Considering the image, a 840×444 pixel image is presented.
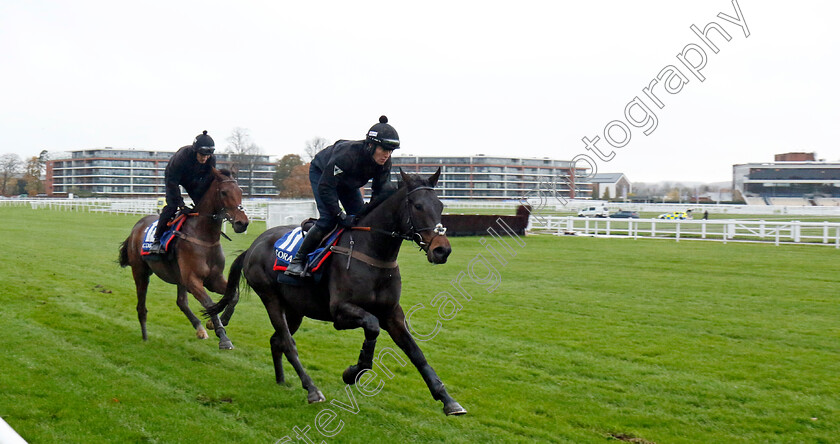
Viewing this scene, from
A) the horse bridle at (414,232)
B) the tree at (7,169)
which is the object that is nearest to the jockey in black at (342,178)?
the horse bridle at (414,232)

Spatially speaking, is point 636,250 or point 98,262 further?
point 636,250

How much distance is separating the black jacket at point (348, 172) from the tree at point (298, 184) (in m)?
64.1

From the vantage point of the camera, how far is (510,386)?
6406 millimetres

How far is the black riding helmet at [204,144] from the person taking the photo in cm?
844

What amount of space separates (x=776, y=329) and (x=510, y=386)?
195 inches

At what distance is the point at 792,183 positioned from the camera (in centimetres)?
7631

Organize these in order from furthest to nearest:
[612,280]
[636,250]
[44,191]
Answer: [44,191], [636,250], [612,280]

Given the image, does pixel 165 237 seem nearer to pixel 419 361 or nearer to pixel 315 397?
pixel 315 397

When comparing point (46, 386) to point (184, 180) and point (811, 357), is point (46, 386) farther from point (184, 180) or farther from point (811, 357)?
point (811, 357)

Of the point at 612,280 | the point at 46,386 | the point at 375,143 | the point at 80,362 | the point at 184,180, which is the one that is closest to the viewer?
the point at 375,143

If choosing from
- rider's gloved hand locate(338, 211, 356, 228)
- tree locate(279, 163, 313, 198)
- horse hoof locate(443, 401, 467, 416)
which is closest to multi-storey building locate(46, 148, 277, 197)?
tree locate(279, 163, 313, 198)

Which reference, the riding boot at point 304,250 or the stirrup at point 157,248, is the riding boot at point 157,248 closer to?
the stirrup at point 157,248

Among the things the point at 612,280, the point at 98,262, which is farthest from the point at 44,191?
the point at 612,280

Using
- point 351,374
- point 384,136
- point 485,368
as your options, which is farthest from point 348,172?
point 485,368
